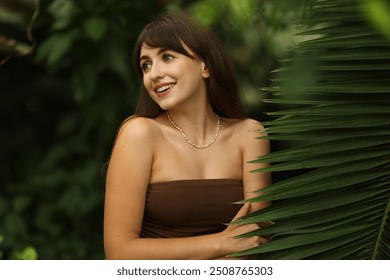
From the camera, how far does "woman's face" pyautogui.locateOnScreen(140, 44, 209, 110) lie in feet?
5.92

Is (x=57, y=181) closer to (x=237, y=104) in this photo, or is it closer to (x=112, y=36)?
(x=112, y=36)

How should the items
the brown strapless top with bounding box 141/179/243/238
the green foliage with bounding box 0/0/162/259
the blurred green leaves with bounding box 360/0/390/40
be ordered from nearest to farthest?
the blurred green leaves with bounding box 360/0/390/40, the brown strapless top with bounding box 141/179/243/238, the green foliage with bounding box 0/0/162/259

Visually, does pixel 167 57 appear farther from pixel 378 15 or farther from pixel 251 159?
pixel 378 15

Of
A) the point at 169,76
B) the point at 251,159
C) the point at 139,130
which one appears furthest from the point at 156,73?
the point at 251,159

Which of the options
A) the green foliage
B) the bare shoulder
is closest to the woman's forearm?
the bare shoulder

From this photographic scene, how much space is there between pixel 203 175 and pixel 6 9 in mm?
2128

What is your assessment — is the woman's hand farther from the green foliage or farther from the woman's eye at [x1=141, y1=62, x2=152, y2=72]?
the green foliage

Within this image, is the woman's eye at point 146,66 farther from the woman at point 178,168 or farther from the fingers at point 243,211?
the fingers at point 243,211

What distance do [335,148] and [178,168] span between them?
1.21 feet

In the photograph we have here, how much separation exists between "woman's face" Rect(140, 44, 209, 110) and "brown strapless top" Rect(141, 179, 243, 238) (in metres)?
0.20

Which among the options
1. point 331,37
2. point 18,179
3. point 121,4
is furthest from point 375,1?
point 18,179

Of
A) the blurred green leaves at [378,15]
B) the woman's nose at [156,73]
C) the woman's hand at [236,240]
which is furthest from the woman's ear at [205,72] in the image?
the blurred green leaves at [378,15]

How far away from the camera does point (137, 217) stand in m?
1.81

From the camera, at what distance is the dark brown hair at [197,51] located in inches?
71.9
